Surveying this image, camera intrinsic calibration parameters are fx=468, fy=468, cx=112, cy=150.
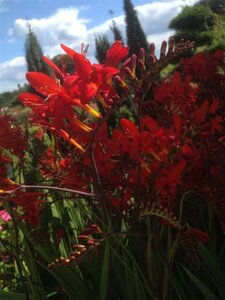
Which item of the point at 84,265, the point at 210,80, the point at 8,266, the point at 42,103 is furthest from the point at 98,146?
the point at 8,266

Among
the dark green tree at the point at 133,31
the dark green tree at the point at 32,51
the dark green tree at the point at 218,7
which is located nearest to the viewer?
the dark green tree at the point at 218,7

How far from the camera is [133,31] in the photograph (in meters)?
24.7

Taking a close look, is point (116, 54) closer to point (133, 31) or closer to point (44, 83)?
point (44, 83)

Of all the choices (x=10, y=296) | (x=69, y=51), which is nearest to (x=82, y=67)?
(x=69, y=51)

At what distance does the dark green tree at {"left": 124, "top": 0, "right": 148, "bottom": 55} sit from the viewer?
24.2 metres

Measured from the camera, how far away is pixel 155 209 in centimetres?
115

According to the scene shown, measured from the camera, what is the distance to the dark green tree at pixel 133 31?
2422 centimetres

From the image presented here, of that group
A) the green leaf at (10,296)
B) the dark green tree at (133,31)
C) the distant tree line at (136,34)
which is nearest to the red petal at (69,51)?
the green leaf at (10,296)

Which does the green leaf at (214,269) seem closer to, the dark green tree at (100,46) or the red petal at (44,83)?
the red petal at (44,83)

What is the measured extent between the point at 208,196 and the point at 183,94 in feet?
1.42

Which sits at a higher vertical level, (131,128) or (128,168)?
(131,128)

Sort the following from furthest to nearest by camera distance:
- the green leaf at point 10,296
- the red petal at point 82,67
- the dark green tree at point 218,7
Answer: the dark green tree at point 218,7, the green leaf at point 10,296, the red petal at point 82,67

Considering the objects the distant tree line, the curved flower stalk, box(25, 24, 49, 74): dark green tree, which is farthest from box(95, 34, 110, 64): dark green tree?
the curved flower stalk

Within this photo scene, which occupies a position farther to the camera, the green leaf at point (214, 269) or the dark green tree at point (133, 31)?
the dark green tree at point (133, 31)
